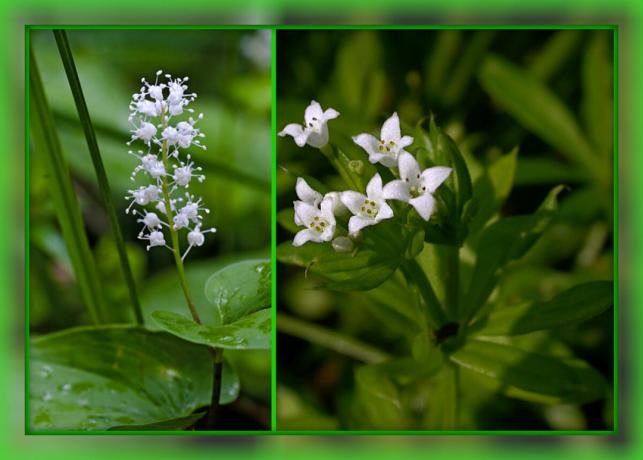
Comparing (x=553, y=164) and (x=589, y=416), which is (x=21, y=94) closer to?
(x=553, y=164)

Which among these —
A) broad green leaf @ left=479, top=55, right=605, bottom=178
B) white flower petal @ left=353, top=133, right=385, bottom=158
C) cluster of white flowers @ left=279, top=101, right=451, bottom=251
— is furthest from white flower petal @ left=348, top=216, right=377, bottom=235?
broad green leaf @ left=479, top=55, right=605, bottom=178

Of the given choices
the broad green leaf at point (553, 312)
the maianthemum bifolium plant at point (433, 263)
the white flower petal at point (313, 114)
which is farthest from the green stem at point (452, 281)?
the white flower petal at point (313, 114)

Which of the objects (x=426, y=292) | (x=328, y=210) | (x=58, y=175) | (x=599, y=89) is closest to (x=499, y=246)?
(x=426, y=292)

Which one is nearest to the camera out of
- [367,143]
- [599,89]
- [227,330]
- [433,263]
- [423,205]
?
[423,205]

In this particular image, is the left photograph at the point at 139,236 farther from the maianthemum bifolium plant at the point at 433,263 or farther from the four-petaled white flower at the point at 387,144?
the four-petaled white flower at the point at 387,144

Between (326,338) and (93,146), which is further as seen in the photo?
(326,338)

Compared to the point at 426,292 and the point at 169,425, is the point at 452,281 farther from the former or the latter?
the point at 169,425
